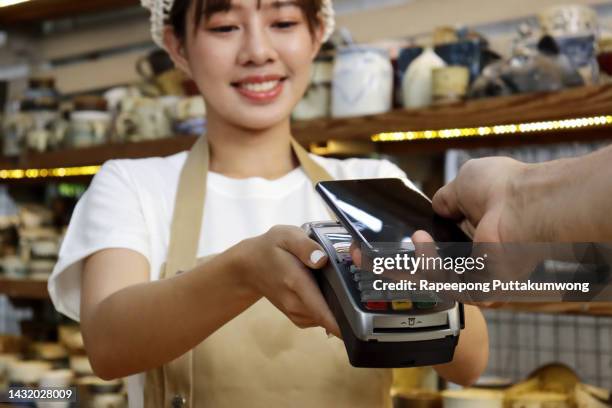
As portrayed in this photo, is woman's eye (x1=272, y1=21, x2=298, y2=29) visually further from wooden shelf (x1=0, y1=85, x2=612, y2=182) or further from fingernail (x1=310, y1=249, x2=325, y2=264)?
fingernail (x1=310, y1=249, x2=325, y2=264)

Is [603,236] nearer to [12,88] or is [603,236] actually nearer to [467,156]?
[467,156]

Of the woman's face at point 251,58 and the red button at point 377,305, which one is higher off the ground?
the woman's face at point 251,58

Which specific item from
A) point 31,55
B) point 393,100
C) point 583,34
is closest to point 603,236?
point 583,34

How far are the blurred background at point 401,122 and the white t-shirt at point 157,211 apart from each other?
14.6 inches

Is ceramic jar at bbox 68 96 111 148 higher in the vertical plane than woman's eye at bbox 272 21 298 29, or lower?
lower

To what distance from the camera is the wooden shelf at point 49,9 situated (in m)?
2.50

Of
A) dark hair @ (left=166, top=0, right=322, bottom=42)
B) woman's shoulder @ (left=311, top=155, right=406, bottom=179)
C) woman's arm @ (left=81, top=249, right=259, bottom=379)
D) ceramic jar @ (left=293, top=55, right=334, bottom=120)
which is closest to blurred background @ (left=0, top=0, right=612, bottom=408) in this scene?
ceramic jar @ (left=293, top=55, right=334, bottom=120)

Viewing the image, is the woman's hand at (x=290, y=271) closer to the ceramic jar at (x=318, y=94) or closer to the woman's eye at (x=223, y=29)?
the woman's eye at (x=223, y=29)

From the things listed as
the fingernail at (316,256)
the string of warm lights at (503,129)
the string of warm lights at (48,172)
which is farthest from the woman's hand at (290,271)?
the string of warm lights at (48,172)

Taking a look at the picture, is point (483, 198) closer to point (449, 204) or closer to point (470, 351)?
point (449, 204)

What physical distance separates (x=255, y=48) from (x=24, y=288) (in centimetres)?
134

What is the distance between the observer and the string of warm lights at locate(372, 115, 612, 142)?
4.68 ft

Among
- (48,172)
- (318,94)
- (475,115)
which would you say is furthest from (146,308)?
(48,172)

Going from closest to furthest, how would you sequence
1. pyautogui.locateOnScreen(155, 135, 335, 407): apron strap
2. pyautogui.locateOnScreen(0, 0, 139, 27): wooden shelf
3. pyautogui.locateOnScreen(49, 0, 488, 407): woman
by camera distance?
pyautogui.locateOnScreen(49, 0, 488, 407): woman, pyautogui.locateOnScreen(155, 135, 335, 407): apron strap, pyautogui.locateOnScreen(0, 0, 139, 27): wooden shelf
